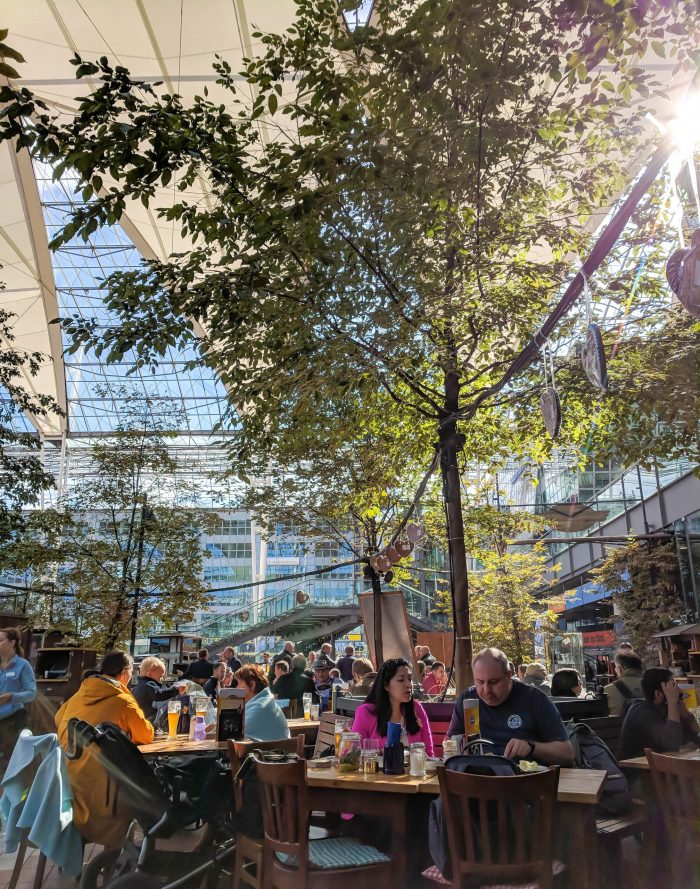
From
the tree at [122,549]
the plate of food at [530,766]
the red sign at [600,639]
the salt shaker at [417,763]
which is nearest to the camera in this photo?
the plate of food at [530,766]

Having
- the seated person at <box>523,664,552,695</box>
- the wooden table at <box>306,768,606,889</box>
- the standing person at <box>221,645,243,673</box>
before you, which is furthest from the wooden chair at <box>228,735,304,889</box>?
the standing person at <box>221,645,243,673</box>

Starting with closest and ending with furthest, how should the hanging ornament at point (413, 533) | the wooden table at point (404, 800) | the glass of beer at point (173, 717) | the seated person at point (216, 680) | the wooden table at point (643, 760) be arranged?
the wooden table at point (404, 800) < the wooden table at point (643, 760) < the glass of beer at point (173, 717) < the seated person at point (216, 680) < the hanging ornament at point (413, 533)

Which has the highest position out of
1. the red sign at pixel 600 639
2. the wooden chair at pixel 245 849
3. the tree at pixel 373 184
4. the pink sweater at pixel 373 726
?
the tree at pixel 373 184

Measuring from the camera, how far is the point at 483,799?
9.89ft

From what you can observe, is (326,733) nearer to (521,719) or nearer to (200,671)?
(521,719)

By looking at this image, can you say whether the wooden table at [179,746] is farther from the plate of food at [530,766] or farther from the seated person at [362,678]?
the plate of food at [530,766]

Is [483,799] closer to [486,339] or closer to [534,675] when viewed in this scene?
[486,339]

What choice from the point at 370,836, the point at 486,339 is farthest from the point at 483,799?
the point at 486,339

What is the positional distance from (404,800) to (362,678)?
4.73 meters

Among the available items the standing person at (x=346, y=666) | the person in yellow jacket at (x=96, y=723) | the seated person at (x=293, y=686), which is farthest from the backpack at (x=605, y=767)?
the standing person at (x=346, y=666)

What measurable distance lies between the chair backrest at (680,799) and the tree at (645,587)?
17.5 metres

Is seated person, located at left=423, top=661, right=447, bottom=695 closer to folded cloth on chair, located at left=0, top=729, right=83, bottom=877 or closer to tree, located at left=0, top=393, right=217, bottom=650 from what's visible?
tree, located at left=0, top=393, right=217, bottom=650

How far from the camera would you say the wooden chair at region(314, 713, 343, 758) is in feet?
20.1

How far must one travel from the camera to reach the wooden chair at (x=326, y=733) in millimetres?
6133
